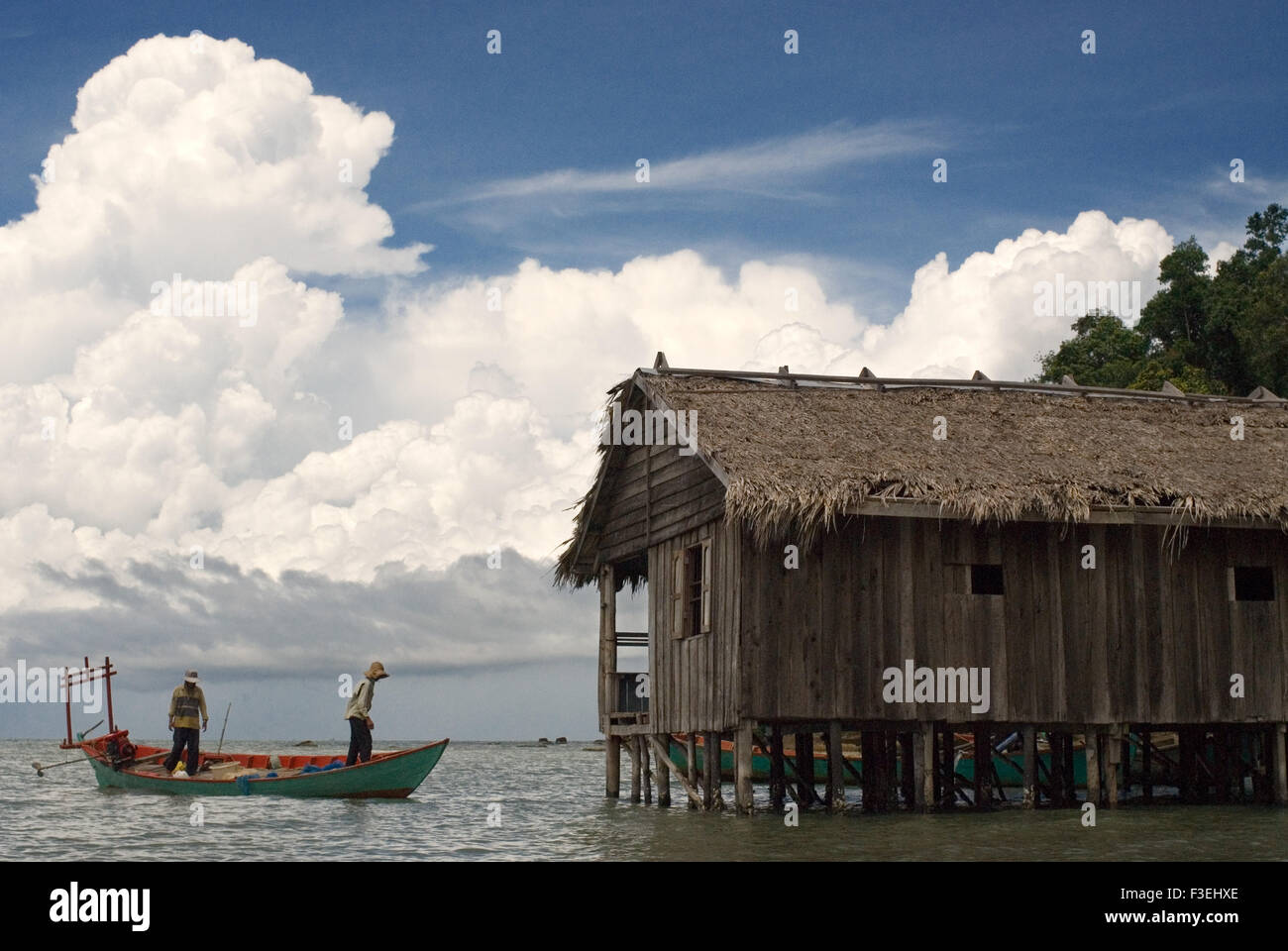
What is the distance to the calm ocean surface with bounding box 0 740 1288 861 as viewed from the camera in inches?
615

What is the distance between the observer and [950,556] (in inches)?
777

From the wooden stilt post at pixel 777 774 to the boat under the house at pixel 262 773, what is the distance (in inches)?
209

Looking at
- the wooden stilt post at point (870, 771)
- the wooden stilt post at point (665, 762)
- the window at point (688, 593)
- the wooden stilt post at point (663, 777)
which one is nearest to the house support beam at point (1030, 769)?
the wooden stilt post at point (870, 771)

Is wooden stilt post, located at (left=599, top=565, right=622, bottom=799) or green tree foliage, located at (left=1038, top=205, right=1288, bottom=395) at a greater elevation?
green tree foliage, located at (left=1038, top=205, right=1288, bottom=395)

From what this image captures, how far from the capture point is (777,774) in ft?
77.3

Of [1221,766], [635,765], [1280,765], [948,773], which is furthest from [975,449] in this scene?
[635,765]

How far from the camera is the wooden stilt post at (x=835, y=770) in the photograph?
19594mm

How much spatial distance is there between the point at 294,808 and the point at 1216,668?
14095mm

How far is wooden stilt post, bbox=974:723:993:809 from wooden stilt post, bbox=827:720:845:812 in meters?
2.48

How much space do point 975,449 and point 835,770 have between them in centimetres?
490

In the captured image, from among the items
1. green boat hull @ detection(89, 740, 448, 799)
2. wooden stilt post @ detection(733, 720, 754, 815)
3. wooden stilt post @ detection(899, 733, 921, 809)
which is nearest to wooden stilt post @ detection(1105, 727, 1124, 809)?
wooden stilt post @ detection(899, 733, 921, 809)

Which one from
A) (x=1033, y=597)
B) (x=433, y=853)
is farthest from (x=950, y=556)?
(x=433, y=853)

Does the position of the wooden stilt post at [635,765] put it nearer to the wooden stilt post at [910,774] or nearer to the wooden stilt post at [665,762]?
the wooden stilt post at [665,762]

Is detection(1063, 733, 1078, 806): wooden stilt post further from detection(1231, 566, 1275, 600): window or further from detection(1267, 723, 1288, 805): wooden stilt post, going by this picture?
detection(1231, 566, 1275, 600): window
